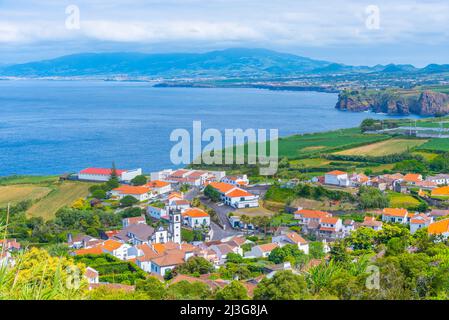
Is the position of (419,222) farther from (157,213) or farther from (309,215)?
(157,213)

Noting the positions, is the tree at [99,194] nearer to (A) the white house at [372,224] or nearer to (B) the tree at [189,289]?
(A) the white house at [372,224]

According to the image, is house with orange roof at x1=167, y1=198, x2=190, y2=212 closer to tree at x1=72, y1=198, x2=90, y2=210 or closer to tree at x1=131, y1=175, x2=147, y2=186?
tree at x1=72, y1=198, x2=90, y2=210

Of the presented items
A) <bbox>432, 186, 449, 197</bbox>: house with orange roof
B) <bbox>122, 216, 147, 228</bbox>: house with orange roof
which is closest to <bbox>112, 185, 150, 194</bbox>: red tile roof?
<bbox>122, 216, 147, 228</bbox>: house with orange roof

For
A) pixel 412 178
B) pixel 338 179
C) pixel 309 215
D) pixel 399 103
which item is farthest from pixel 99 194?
pixel 399 103

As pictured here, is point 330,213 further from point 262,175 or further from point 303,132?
point 303,132

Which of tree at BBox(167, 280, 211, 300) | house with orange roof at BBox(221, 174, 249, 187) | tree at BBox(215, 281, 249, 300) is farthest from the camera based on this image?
house with orange roof at BBox(221, 174, 249, 187)

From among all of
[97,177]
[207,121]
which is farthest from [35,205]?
[207,121]
